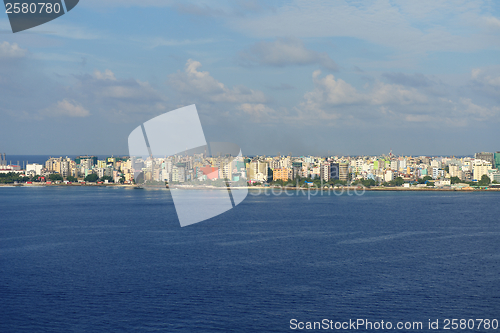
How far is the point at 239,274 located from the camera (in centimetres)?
675

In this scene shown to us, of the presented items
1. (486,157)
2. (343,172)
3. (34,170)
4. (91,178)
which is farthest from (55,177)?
(486,157)

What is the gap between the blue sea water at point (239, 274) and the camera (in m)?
5.13

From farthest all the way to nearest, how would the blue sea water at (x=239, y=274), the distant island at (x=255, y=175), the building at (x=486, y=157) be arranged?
the building at (x=486, y=157), the distant island at (x=255, y=175), the blue sea water at (x=239, y=274)

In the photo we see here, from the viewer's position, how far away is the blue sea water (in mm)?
5129

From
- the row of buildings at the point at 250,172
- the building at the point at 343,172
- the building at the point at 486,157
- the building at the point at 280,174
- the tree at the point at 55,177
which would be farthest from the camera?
the building at the point at 486,157

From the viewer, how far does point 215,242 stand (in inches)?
368

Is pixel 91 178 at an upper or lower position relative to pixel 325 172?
lower

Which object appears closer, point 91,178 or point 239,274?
point 239,274

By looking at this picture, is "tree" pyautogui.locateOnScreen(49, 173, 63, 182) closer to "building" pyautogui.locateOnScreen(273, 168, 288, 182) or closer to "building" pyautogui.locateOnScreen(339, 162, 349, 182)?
"building" pyautogui.locateOnScreen(273, 168, 288, 182)

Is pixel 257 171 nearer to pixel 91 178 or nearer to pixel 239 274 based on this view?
pixel 91 178

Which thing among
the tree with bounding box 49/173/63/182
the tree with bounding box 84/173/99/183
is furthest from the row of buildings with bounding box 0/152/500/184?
the tree with bounding box 84/173/99/183

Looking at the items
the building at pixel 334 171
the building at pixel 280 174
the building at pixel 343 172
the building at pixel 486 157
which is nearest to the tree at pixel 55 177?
the building at pixel 280 174

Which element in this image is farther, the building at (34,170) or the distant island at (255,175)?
the building at (34,170)

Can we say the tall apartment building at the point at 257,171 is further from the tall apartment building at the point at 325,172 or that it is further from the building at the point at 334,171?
the building at the point at 334,171
